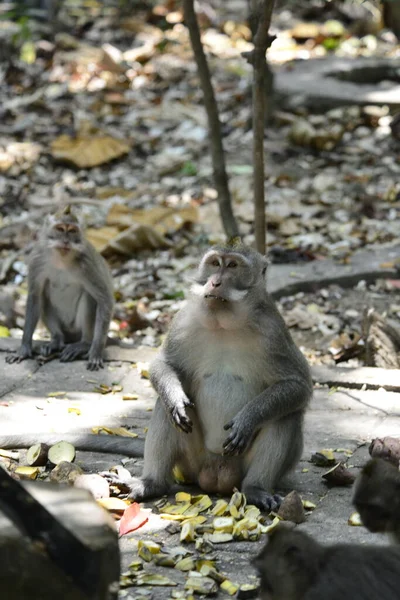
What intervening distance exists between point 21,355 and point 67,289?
38.8 inches

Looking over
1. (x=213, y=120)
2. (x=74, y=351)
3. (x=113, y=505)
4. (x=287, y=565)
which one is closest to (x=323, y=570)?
(x=287, y=565)

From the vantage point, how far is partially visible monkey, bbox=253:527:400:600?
281 centimetres

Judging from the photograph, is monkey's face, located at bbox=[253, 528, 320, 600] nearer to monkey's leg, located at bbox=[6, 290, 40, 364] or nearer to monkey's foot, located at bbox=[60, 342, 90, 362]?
monkey's leg, located at bbox=[6, 290, 40, 364]

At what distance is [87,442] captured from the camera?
523 cm

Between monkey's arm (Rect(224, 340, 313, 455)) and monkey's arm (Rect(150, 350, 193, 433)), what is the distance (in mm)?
220

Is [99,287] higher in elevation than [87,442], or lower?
lower

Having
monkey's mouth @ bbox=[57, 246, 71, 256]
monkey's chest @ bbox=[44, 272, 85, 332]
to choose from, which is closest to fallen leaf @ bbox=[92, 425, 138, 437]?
monkey's mouth @ bbox=[57, 246, 71, 256]

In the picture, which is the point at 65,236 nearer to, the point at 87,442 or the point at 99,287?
the point at 99,287

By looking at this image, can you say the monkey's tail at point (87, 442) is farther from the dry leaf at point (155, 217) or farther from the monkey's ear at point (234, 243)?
the dry leaf at point (155, 217)

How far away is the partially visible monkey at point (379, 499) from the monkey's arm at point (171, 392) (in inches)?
48.8

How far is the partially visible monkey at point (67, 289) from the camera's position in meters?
7.57

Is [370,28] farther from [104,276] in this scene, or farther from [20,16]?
[104,276]

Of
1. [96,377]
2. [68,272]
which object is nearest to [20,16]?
[68,272]

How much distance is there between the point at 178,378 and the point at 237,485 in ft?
2.02
